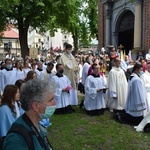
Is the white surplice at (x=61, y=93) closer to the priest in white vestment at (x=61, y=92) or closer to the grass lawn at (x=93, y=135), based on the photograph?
the priest in white vestment at (x=61, y=92)

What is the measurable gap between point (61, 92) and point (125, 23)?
14.0 meters

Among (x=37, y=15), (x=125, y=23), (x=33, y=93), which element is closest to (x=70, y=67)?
(x=33, y=93)

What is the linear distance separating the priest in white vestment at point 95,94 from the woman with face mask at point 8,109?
4187 mm

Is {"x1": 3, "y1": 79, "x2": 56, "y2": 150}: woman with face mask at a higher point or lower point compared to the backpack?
higher

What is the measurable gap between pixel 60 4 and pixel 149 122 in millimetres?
14454

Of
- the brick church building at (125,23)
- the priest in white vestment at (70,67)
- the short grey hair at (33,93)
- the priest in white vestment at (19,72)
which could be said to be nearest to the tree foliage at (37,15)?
the brick church building at (125,23)

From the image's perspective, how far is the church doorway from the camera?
19938mm

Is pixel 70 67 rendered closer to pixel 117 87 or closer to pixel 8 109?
pixel 117 87

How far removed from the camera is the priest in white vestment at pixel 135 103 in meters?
6.91

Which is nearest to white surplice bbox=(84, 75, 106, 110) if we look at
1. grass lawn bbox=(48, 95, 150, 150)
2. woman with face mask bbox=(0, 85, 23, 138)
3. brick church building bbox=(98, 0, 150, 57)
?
grass lawn bbox=(48, 95, 150, 150)

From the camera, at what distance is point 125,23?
20828 mm

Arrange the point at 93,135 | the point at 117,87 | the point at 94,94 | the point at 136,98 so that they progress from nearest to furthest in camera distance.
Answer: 1. the point at 93,135
2. the point at 136,98
3. the point at 94,94
4. the point at 117,87

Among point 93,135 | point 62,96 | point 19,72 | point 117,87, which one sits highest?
point 19,72

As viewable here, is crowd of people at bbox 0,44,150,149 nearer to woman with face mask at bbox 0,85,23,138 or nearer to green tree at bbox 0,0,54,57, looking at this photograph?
woman with face mask at bbox 0,85,23,138
